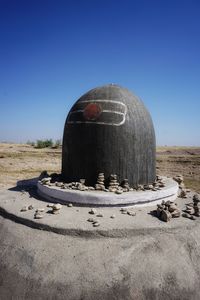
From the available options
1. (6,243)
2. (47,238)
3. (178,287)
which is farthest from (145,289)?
(6,243)

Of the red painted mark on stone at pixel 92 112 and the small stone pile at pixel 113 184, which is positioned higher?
the red painted mark on stone at pixel 92 112

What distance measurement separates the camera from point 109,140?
5.93 metres

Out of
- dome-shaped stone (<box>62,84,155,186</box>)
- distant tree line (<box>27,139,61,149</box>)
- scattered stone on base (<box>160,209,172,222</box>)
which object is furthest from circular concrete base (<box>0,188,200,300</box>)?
distant tree line (<box>27,139,61,149</box>)

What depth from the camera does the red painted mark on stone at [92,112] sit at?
6.10 metres

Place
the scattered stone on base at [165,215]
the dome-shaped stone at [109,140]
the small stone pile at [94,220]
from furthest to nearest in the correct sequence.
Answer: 1. the dome-shaped stone at [109,140]
2. the scattered stone on base at [165,215]
3. the small stone pile at [94,220]

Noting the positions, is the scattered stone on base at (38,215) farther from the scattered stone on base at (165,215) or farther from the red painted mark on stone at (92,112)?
the red painted mark on stone at (92,112)

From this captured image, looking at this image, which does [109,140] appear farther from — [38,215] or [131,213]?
[38,215]

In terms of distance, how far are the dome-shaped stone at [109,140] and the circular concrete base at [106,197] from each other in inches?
25.9

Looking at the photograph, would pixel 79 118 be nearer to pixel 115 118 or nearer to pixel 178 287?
pixel 115 118

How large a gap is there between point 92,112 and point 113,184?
1815 millimetres

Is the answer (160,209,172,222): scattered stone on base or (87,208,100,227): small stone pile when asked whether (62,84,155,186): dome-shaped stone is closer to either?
(87,208,100,227): small stone pile

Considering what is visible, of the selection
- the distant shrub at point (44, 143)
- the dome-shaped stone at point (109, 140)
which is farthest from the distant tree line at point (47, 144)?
the dome-shaped stone at point (109, 140)

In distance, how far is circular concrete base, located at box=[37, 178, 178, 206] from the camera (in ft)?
17.2

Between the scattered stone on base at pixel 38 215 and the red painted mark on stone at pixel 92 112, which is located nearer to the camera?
the scattered stone on base at pixel 38 215
